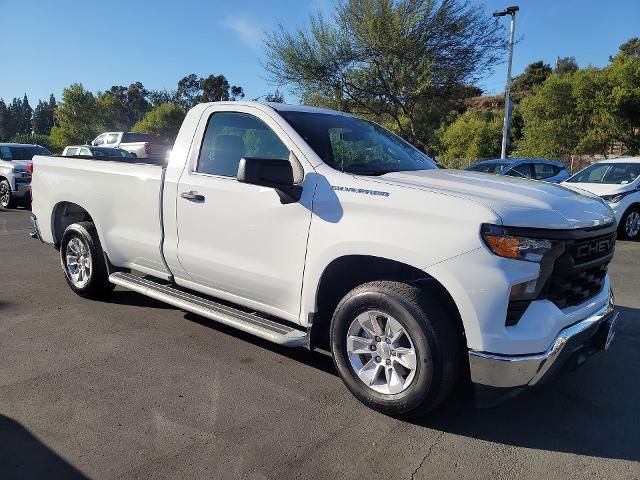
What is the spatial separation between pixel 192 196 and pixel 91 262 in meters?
1.82

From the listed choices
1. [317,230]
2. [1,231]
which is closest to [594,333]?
[317,230]

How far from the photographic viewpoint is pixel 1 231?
10.5 m

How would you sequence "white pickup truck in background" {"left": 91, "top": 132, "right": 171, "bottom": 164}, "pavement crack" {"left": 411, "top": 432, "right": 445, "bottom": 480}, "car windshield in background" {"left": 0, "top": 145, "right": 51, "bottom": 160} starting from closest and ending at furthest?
"pavement crack" {"left": 411, "top": 432, "right": 445, "bottom": 480} → "car windshield in background" {"left": 0, "top": 145, "right": 51, "bottom": 160} → "white pickup truck in background" {"left": 91, "top": 132, "right": 171, "bottom": 164}

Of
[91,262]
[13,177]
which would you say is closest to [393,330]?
[91,262]

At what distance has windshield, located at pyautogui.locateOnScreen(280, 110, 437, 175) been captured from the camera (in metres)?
3.79

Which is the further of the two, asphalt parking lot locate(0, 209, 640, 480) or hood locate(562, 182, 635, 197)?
hood locate(562, 182, 635, 197)

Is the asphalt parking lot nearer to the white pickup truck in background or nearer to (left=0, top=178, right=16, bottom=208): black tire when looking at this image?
(left=0, top=178, right=16, bottom=208): black tire

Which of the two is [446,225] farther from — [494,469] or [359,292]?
[494,469]

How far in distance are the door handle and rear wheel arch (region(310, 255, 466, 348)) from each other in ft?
4.12

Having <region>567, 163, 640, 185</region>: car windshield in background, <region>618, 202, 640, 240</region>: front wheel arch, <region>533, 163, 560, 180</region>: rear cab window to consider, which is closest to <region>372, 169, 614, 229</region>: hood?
<region>618, 202, 640, 240</region>: front wheel arch

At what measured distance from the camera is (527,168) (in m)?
13.5

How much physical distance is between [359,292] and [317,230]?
1.60ft

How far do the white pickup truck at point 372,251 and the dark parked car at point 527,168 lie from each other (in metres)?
9.20

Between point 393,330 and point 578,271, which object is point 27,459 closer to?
point 393,330
